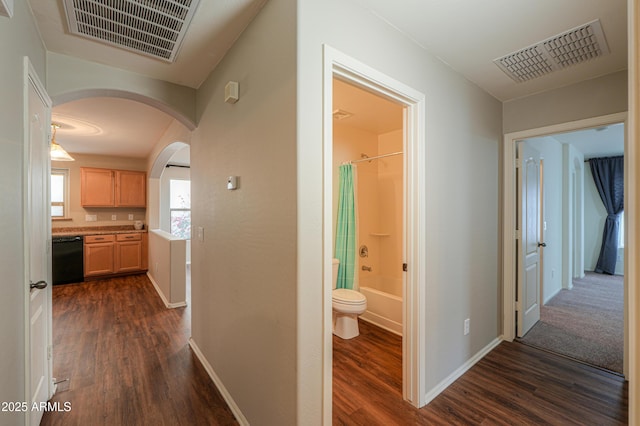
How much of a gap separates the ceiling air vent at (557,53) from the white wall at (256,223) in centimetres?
185

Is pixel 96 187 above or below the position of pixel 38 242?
above

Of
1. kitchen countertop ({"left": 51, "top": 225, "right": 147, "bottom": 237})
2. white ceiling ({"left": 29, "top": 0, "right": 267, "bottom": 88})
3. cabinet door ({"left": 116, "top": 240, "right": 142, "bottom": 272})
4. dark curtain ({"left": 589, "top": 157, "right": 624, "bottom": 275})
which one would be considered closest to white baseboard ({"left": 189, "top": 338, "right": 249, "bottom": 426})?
white ceiling ({"left": 29, "top": 0, "right": 267, "bottom": 88})

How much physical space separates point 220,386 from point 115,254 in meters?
4.90

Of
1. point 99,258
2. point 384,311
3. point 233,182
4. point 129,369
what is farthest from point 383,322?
point 99,258

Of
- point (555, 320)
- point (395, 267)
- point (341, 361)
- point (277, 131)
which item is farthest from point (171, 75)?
point (555, 320)

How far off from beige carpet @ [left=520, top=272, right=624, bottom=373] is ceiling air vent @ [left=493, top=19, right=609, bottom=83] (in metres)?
2.63

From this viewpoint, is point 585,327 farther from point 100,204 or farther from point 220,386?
point 100,204

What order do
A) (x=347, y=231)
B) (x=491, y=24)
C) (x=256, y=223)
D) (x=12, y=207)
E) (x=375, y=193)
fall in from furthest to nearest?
(x=375, y=193) < (x=347, y=231) < (x=491, y=24) < (x=256, y=223) < (x=12, y=207)

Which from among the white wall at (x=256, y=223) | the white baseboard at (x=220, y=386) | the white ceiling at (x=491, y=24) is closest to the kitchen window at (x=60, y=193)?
the white baseboard at (x=220, y=386)

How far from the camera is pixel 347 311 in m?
2.83

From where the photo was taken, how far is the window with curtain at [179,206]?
6.85 meters

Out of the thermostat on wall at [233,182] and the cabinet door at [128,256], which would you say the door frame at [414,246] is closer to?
the thermostat on wall at [233,182]

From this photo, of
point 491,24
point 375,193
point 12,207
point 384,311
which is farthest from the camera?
point 375,193

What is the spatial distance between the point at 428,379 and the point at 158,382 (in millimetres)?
2128
